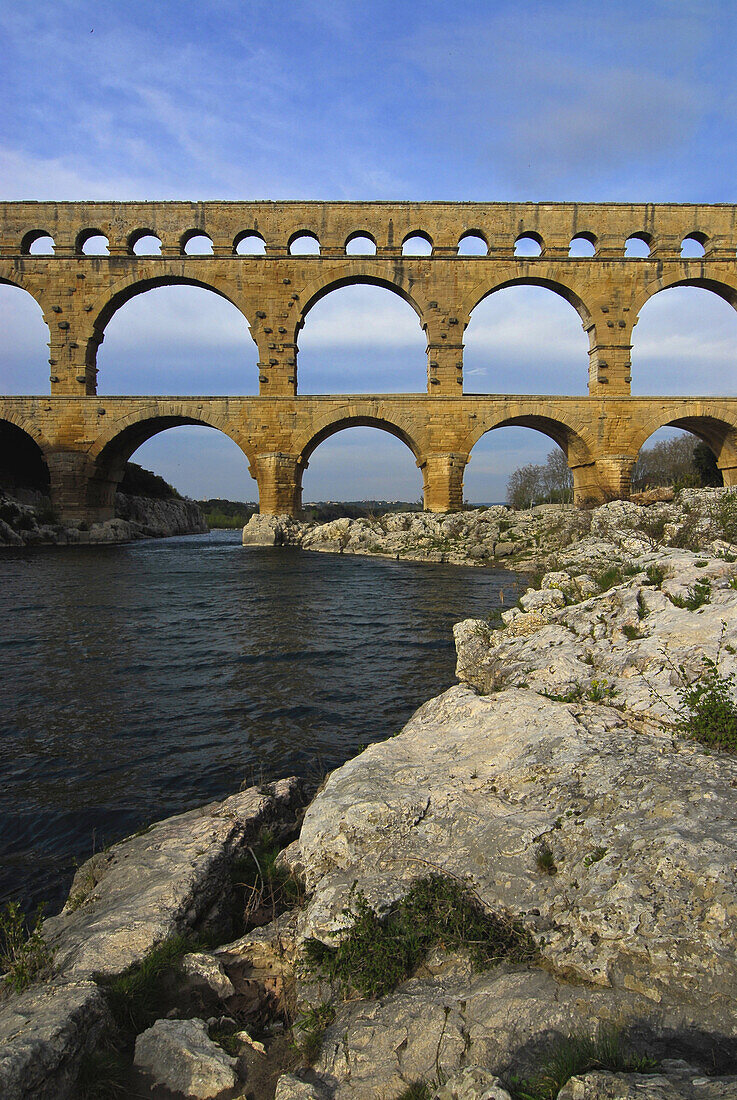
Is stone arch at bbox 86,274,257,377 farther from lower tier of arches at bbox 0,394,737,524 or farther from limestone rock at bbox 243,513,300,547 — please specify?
limestone rock at bbox 243,513,300,547

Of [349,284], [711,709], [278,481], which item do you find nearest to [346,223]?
[349,284]

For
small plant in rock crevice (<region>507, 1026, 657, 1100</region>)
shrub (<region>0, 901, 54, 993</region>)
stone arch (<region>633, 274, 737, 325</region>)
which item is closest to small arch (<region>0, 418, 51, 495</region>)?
stone arch (<region>633, 274, 737, 325</region>)

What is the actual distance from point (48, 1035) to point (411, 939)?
1262mm

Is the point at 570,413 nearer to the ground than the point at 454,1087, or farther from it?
farther from it

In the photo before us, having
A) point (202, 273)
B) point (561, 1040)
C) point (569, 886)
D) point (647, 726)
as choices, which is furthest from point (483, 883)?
point (202, 273)

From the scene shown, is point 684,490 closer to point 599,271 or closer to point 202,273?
point 599,271

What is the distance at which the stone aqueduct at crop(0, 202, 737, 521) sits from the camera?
76.0 ft

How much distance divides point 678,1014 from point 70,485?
25653 mm

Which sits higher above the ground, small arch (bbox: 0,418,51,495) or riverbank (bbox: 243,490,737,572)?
small arch (bbox: 0,418,51,495)

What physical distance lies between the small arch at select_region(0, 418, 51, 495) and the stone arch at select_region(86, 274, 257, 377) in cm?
725

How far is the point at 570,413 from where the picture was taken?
23172mm

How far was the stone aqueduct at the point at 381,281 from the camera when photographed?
2316 centimetres

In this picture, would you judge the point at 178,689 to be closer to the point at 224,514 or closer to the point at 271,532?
the point at 271,532

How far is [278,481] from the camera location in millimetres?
22984
